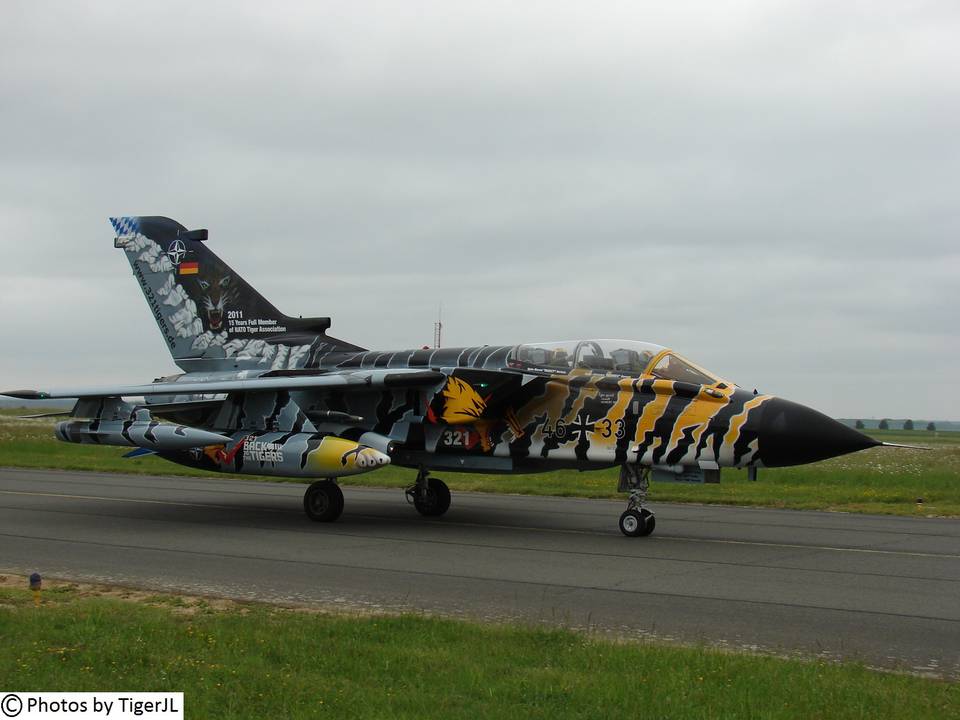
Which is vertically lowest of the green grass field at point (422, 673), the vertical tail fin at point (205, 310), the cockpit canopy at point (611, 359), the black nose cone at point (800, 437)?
the green grass field at point (422, 673)

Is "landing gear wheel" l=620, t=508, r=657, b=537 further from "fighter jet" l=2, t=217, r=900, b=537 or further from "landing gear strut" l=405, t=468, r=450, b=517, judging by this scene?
"landing gear strut" l=405, t=468, r=450, b=517

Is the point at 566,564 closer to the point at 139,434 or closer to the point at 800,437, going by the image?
the point at 800,437

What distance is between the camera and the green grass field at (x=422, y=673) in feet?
18.7

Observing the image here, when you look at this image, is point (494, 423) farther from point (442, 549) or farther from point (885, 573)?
point (885, 573)

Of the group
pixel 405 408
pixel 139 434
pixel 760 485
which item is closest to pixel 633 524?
pixel 405 408

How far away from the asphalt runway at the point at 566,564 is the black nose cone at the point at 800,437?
1.19 meters

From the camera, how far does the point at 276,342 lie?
18844 millimetres

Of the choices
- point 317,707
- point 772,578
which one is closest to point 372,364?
point 772,578

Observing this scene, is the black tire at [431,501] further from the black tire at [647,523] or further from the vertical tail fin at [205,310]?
the black tire at [647,523]

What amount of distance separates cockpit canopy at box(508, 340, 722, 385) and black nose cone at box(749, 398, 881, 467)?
3.78ft

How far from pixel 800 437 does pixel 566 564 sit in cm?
343

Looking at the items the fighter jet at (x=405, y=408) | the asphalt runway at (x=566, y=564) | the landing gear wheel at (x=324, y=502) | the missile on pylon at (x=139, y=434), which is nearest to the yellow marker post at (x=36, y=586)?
the asphalt runway at (x=566, y=564)

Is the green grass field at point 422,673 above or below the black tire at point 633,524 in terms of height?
below

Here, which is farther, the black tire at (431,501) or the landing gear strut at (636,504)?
the black tire at (431,501)
